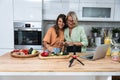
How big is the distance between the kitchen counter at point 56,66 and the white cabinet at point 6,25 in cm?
145

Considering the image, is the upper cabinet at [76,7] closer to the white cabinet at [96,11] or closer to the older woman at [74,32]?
the white cabinet at [96,11]

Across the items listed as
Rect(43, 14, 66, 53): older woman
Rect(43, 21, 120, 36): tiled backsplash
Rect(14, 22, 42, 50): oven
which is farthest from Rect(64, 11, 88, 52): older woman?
Rect(43, 21, 120, 36): tiled backsplash

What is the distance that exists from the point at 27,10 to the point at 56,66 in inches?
71.6

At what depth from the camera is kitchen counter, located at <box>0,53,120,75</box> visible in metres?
1.33

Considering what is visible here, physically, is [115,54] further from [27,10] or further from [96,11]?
[27,10]

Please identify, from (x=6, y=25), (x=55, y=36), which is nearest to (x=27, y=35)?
(x=6, y=25)

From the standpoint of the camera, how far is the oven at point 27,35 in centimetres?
298

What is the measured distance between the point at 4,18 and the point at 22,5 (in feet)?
1.32

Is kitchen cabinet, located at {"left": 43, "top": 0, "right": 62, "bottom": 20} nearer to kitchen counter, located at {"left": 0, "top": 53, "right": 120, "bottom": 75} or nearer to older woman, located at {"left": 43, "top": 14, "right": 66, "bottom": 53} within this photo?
older woman, located at {"left": 43, "top": 14, "right": 66, "bottom": 53}

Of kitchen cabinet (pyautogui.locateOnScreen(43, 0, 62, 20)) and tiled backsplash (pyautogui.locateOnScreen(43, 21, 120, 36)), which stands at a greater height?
kitchen cabinet (pyautogui.locateOnScreen(43, 0, 62, 20))

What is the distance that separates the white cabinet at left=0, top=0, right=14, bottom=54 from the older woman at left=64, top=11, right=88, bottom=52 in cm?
120

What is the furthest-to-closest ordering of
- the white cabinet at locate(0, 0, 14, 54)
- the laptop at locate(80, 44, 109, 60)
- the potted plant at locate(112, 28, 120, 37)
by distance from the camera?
the potted plant at locate(112, 28, 120, 37), the white cabinet at locate(0, 0, 14, 54), the laptop at locate(80, 44, 109, 60)

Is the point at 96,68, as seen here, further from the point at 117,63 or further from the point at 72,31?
the point at 72,31

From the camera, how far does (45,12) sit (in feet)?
10.4
